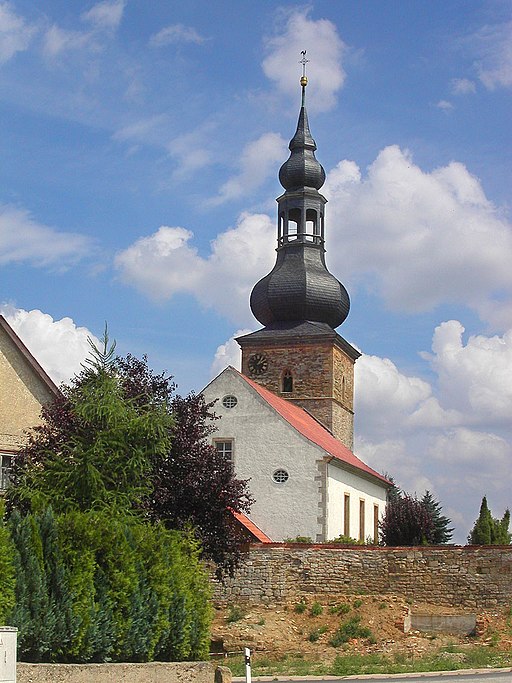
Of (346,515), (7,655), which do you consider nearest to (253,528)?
(346,515)

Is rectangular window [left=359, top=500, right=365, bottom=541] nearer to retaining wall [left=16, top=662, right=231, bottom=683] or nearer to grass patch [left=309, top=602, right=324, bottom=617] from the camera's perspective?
grass patch [left=309, top=602, right=324, bottom=617]

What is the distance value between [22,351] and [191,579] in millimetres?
8503

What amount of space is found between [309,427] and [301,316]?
8.61 m

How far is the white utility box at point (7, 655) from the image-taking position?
13.1 metres

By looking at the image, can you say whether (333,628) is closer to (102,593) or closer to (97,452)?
(97,452)

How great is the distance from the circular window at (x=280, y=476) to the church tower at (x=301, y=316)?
12.8m

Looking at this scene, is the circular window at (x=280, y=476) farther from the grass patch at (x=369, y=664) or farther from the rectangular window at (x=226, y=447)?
the grass patch at (x=369, y=664)

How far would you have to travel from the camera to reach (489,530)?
157ft

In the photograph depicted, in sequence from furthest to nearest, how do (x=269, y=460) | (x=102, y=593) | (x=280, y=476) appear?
(x=269, y=460)
(x=280, y=476)
(x=102, y=593)

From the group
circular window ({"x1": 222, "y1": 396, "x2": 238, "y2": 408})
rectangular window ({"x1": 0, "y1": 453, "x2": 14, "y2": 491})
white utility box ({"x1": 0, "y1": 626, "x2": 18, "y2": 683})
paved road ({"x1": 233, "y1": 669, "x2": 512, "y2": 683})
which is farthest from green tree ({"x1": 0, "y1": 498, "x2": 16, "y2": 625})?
circular window ({"x1": 222, "y1": 396, "x2": 238, "y2": 408})

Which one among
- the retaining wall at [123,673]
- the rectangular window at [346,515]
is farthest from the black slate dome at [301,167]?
the retaining wall at [123,673]

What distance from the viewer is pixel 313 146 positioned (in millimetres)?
55781

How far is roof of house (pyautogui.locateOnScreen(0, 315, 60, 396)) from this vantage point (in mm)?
25469

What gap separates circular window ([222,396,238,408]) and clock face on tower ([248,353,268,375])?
12279 millimetres
